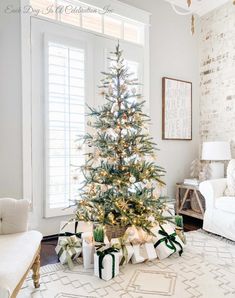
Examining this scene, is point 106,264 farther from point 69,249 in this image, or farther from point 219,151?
point 219,151

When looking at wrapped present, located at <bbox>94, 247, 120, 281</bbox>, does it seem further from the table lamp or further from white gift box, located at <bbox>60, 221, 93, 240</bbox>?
the table lamp

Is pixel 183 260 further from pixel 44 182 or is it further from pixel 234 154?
pixel 234 154

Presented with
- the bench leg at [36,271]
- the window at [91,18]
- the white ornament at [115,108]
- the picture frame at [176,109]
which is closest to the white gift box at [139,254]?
the bench leg at [36,271]

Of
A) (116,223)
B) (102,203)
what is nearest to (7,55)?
(102,203)

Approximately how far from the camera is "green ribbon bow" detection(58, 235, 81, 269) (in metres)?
2.37

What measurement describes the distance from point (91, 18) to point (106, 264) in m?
2.99

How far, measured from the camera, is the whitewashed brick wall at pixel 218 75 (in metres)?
3.96

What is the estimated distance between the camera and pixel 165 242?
257cm

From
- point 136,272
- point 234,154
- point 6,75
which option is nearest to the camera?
point 136,272

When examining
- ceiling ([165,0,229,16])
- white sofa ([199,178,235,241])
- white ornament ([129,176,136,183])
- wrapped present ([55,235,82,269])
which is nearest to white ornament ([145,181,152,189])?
white ornament ([129,176,136,183])

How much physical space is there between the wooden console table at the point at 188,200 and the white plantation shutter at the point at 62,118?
5.48 feet

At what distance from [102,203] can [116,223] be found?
242 millimetres

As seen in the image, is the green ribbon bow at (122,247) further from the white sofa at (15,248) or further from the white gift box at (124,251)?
the white sofa at (15,248)

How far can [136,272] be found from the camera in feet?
7.45
